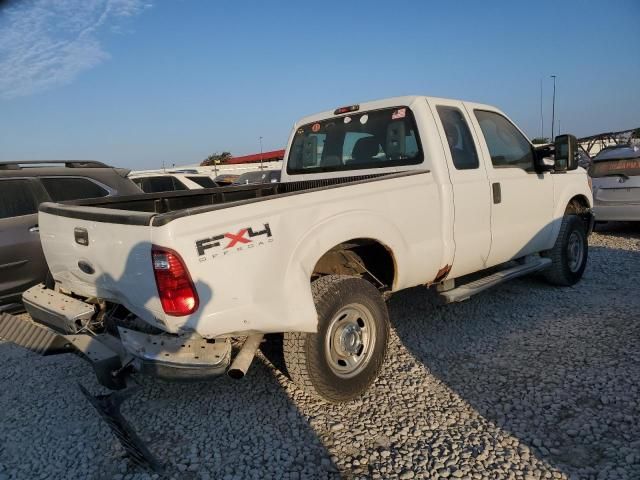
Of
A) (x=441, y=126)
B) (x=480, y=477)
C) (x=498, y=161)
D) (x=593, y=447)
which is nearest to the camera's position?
(x=480, y=477)

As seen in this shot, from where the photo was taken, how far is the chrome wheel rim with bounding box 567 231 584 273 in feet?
17.8

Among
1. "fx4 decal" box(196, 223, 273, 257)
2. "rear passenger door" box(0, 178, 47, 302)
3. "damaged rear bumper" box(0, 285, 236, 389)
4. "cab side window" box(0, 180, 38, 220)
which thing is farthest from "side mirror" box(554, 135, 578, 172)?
"cab side window" box(0, 180, 38, 220)

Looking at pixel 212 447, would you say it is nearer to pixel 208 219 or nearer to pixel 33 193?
pixel 208 219

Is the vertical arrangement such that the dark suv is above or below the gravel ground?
above

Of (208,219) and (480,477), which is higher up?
(208,219)

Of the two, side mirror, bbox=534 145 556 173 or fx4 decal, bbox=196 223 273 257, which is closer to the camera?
fx4 decal, bbox=196 223 273 257

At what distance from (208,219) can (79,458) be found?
1.61 m

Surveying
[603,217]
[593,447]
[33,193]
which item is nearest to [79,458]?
[593,447]

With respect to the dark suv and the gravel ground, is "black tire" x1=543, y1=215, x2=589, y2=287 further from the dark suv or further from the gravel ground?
the dark suv

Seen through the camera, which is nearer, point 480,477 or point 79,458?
point 480,477

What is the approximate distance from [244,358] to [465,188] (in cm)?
228

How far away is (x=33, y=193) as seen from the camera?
197 inches

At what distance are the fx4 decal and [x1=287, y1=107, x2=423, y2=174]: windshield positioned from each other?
1766 mm

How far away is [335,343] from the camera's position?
309 centimetres
